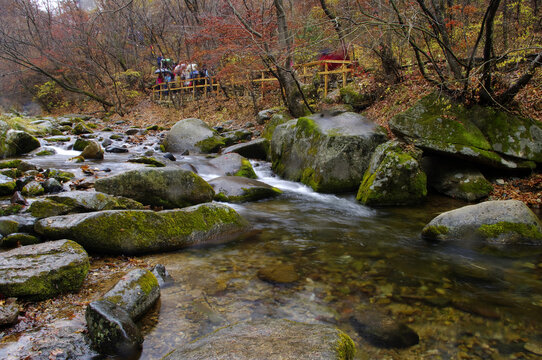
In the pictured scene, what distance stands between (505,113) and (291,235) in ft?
20.7

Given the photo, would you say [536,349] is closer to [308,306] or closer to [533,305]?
[533,305]

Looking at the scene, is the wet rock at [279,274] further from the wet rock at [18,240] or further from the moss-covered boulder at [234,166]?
the moss-covered boulder at [234,166]

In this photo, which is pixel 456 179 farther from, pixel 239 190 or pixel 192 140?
pixel 192 140

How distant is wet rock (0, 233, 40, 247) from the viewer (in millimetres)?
3959

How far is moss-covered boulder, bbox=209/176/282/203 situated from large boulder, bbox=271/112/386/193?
144 centimetres

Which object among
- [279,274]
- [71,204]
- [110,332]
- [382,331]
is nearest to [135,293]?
[110,332]

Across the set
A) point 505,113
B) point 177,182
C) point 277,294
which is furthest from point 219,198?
point 505,113

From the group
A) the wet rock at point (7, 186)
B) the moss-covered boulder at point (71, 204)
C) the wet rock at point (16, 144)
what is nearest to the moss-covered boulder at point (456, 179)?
the moss-covered boulder at point (71, 204)

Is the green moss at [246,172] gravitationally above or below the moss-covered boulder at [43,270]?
below

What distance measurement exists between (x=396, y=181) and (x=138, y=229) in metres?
5.47

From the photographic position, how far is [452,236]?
508 centimetres

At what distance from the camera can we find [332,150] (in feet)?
27.5

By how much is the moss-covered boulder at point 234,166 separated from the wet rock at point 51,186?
438cm

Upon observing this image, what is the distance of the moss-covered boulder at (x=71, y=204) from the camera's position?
4.70m
